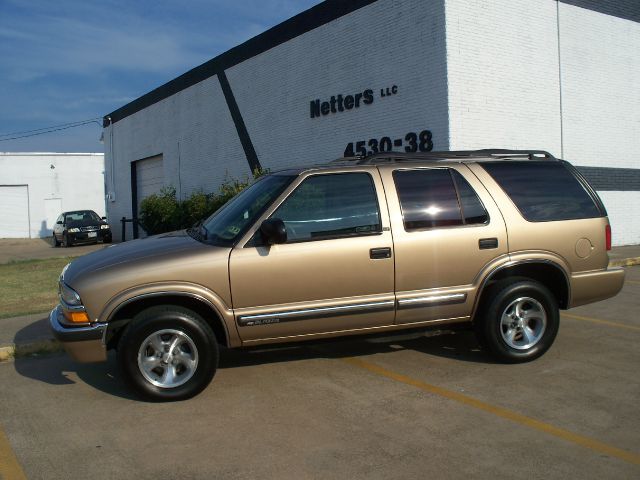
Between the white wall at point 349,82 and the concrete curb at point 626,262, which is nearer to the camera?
the concrete curb at point 626,262

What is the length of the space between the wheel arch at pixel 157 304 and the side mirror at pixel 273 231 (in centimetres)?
71

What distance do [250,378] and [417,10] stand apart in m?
10.4

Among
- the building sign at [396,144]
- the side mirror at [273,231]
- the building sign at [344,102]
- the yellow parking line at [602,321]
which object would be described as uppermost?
the building sign at [344,102]

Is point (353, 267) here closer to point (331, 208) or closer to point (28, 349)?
point (331, 208)

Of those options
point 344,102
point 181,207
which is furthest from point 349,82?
point 181,207

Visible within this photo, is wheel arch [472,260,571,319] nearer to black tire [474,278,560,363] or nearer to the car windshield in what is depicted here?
black tire [474,278,560,363]

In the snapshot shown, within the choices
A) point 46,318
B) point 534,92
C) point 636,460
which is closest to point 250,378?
point 636,460

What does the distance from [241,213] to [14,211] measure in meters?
41.1

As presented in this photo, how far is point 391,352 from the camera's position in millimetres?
6473

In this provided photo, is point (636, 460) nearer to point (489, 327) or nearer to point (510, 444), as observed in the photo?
point (510, 444)

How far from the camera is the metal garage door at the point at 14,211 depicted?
4134 cm

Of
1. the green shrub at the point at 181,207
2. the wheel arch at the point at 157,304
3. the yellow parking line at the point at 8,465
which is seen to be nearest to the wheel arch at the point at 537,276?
the wheel arch at the point at 157,304

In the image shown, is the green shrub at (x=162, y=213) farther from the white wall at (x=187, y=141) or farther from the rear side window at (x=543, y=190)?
the rear side window at (x=543, y=190)

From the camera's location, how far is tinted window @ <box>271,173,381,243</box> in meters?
5.44
